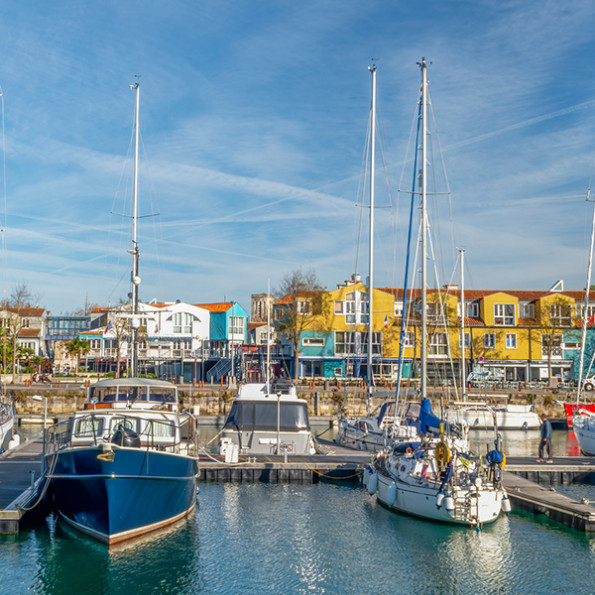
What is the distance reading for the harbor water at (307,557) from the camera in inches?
672

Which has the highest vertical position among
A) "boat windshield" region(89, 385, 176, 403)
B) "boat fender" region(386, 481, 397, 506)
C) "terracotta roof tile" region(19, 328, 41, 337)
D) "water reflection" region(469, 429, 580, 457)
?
"terracotta roof tile" region(19, 328, 41, 337)

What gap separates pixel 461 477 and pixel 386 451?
5.38 meters

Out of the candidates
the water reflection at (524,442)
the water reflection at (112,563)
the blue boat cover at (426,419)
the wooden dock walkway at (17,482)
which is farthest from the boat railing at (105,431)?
the water reflection at (524,442)

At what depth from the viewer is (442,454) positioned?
22188 millimetres

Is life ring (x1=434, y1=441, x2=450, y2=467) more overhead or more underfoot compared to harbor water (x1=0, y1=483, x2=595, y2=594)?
more overhead

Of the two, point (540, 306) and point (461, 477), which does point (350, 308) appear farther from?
→ point (461, 477)

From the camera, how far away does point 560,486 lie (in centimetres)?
2872

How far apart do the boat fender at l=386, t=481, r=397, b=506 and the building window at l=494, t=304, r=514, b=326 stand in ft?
166

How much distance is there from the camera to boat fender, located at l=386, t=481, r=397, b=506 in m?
22.9

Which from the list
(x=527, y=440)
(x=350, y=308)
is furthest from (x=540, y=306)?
(x=527, y=440)

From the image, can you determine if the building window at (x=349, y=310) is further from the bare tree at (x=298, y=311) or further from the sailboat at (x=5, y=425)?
the sailboat at (x=5, y=425)

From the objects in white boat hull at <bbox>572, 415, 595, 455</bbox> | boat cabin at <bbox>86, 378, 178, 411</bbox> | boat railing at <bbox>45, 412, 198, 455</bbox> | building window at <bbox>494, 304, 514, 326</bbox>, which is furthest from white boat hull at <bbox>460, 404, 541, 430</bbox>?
boat railing at <bbox>45, 412, 198, 455</bbox>

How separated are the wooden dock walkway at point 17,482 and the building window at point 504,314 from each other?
50590 mm

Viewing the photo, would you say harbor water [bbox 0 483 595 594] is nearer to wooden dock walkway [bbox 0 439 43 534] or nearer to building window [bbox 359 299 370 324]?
wooden dock walkway [bbox 0 439 43 534]
